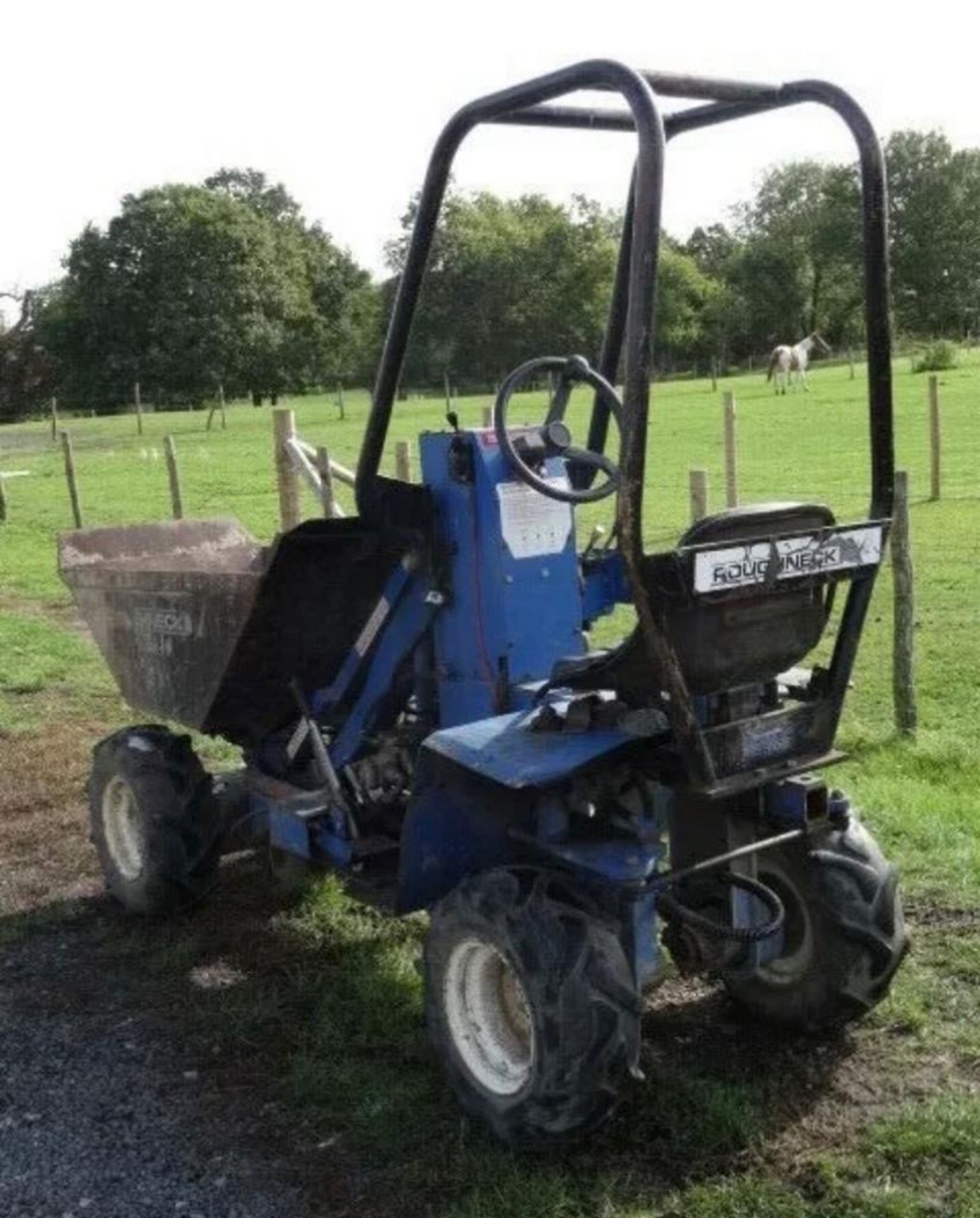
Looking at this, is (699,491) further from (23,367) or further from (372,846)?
(23,367)

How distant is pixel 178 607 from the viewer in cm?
529

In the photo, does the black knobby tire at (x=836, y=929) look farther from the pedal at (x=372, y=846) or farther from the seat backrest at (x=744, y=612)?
the pedal at (x=372, y=846)

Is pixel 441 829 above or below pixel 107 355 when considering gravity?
below

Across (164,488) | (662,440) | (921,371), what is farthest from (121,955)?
(921,371)

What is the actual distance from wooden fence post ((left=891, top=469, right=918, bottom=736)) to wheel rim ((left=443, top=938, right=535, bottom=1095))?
4.23 m

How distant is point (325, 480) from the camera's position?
11.3 meters

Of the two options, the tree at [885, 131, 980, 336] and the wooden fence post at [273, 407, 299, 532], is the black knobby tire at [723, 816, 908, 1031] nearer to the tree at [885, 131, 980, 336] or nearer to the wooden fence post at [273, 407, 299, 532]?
the wooden fence post at [273, 407, 299, 532]

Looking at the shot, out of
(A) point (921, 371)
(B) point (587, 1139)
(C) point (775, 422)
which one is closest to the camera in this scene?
(B) point (587, 1139)

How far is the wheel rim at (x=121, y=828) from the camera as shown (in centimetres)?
551

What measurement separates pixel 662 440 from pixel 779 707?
25734 millimetres

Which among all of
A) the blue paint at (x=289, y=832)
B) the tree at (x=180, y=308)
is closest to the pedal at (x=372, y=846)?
the blue paint at (x=289, y=832)

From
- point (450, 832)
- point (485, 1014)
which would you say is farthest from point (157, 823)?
point (485, 1014)

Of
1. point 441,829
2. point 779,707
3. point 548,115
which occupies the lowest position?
point 441,829

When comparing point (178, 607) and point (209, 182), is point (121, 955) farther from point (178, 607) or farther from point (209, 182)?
point (209, 182)
